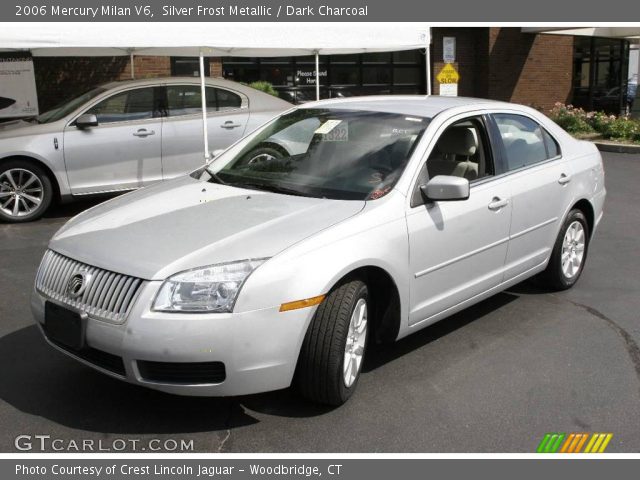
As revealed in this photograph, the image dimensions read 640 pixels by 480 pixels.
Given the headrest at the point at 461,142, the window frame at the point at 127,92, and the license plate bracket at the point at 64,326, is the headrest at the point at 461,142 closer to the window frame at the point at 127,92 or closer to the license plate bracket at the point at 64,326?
the license plate bracket at the point at 64,326

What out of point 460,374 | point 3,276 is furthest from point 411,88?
point 460,374

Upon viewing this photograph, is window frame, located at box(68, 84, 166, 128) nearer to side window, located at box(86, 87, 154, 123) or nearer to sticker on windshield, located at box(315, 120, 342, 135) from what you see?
side window, located at box(86, 87, 154, 123)

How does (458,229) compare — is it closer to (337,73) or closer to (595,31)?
(337,73)

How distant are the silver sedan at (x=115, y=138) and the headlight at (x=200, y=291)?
567 cm

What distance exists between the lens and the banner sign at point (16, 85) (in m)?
12.6

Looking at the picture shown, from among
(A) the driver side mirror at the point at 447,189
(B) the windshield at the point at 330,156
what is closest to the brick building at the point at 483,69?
(B) the windshield at the point at 330,156

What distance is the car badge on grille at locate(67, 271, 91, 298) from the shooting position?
3.55m

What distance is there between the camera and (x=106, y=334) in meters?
3.38

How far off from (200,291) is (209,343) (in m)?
0.24

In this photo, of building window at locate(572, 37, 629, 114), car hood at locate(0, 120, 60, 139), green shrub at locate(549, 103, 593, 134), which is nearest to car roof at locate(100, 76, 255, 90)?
car hood at locate(0, 120, 60, 139)

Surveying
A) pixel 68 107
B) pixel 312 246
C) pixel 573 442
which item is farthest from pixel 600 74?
pixel 312 246

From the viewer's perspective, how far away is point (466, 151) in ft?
16.3

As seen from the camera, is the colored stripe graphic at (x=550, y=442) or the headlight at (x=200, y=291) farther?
the colored stripe graphic at (x=550, y=442)

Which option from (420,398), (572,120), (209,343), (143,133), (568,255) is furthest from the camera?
(572,120)
